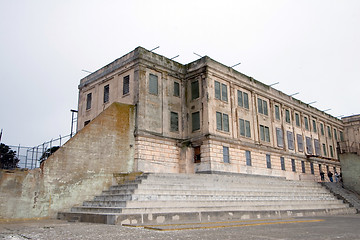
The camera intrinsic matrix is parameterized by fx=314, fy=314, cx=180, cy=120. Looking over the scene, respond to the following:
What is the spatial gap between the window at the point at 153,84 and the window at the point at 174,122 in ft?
7.95

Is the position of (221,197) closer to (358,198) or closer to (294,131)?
(358,198)

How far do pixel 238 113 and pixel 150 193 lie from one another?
16.1 m

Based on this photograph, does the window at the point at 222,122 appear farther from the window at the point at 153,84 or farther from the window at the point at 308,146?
the window at the point at 308,146

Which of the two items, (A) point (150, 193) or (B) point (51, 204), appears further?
(B) point (51, 204)

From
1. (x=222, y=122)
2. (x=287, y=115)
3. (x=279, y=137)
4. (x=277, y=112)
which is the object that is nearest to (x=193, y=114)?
(x=222, y=122)

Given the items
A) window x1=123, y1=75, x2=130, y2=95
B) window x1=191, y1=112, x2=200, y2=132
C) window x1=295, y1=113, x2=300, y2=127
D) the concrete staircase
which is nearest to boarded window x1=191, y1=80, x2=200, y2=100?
window x1=191, y1=112, x2=200, y2=132

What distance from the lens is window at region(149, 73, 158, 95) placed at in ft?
81.2

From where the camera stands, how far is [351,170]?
84.4 ft

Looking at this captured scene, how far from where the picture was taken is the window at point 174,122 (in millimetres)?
25703

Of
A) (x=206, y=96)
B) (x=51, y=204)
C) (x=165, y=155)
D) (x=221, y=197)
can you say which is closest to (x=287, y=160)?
(x=206, y=96)

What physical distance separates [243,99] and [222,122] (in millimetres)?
4508

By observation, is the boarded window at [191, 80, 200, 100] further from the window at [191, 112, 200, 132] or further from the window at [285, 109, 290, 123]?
the window at [285, 109, 290, 123]

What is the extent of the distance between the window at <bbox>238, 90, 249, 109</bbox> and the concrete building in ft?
0.31

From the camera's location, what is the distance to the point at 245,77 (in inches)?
1202
